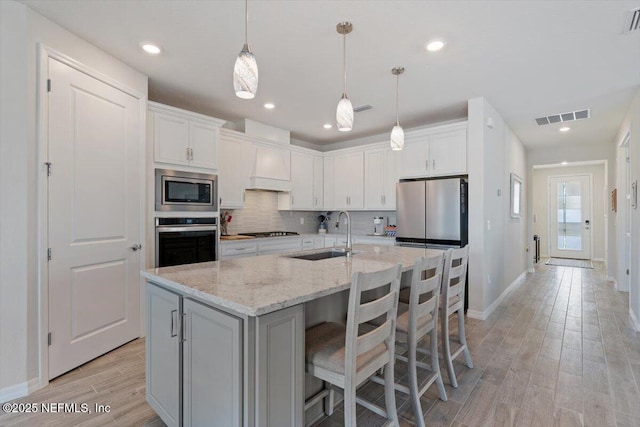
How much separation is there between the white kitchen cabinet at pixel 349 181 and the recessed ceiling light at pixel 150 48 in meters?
3.26

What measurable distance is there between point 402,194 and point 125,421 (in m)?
3.67

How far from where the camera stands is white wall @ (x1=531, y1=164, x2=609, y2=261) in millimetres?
7770

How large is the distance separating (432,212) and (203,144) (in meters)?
2.92

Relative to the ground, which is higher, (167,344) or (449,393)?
(167,344)

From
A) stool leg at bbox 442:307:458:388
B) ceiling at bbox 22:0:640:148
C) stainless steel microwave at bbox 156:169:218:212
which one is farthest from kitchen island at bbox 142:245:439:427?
ceiling at bbox 22:0:640:148

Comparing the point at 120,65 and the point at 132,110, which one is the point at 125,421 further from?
the point at 120,65

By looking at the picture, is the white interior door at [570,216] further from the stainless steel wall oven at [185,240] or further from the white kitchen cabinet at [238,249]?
the stainless steel wall oven at [185,240]

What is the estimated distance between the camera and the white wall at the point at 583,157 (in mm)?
5656

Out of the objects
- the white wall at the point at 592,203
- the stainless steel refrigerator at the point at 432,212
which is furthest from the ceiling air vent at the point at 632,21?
the white wall at the point at 592,203

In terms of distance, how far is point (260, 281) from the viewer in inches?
61.9

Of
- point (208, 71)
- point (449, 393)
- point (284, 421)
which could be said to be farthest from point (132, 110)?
point (449, 393)

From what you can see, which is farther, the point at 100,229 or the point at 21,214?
the point at 100,229

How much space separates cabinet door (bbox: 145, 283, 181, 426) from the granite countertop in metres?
0.09

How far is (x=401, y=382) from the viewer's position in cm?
222
